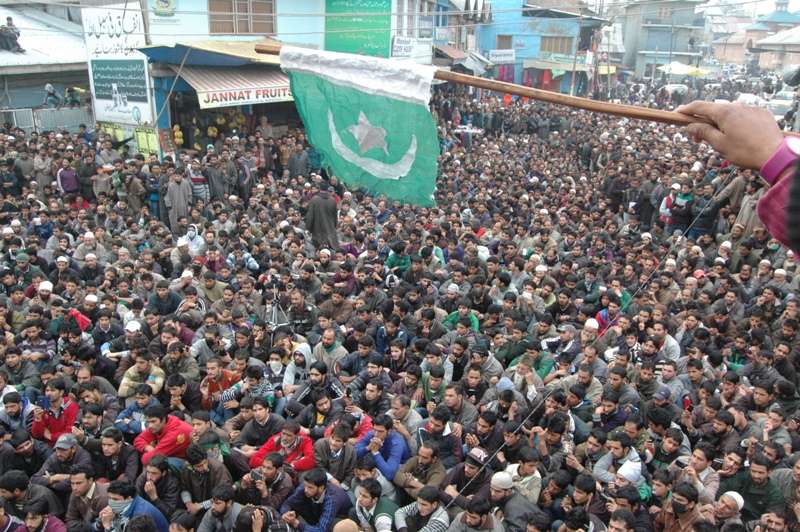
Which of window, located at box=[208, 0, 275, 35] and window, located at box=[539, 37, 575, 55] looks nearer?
window, located at box=[208, 0, 275, 35]

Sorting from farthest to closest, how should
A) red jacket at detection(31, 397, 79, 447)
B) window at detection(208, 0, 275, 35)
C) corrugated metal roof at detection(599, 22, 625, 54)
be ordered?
corrugated metal roof at detection(599, 22, 625, 54) < window at detection(208, 0, 275, 35) < red jacket at detection(31, 397, 79, 447)

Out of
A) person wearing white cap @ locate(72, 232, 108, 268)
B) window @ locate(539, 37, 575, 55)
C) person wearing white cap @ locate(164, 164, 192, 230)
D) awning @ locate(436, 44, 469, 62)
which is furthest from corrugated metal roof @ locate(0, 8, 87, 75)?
window @ locate(539, 37, 575, 55)

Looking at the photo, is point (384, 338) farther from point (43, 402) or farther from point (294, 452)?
point (43, 402)

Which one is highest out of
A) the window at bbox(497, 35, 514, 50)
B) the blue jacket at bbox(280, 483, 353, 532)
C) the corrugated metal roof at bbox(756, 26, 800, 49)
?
the corrugated metal roof at bbox(756, 26, 800, 49)

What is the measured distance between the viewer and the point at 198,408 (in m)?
6.42

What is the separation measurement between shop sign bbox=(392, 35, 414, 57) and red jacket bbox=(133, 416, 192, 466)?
1716 centimetres

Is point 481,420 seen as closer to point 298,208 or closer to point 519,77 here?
Answer: point 298,208

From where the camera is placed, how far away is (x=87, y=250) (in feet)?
33.2

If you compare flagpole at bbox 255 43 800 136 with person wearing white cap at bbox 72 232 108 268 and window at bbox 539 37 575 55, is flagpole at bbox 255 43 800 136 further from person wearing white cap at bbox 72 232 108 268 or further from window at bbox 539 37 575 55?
window at bbox 539 37 575 55

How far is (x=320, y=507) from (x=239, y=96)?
1314cm

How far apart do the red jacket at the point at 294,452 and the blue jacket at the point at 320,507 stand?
0.31 metres

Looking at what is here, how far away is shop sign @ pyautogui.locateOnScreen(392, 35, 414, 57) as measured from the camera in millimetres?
20644

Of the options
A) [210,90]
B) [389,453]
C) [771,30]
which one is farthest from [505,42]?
[389,453]

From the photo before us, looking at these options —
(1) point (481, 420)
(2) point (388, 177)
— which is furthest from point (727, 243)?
(2) point (388, 177)
